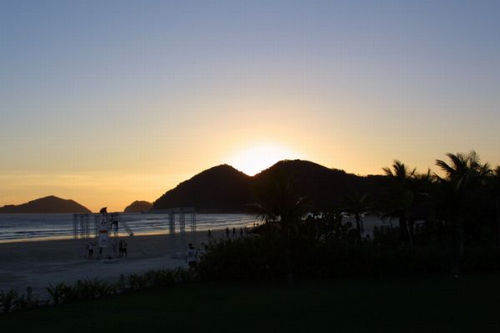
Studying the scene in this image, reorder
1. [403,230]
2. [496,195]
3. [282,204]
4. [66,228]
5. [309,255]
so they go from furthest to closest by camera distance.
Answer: [66,228], [403,230], [496,195], [309,255], [282,204]

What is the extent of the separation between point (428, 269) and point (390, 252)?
5.39 feet

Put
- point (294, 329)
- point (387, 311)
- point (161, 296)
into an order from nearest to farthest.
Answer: point (294, 329) → point (387, 311) → point (161, 296)

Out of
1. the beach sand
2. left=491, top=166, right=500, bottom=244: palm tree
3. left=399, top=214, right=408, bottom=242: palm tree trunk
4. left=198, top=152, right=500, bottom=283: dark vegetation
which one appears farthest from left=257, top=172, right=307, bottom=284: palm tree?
left=491, top=166, right=500, bottom=244: palm tree

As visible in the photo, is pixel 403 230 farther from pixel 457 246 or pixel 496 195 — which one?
pixel 457 246

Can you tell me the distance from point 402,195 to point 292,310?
20078mm

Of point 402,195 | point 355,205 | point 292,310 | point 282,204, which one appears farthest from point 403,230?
point 292,310

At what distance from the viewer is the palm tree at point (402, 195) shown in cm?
3346

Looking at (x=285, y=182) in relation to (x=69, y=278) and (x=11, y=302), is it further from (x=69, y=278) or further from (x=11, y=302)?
(x=69, y=278)

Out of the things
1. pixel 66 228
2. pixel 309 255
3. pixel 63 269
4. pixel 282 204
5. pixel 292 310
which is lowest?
pixel 292 310

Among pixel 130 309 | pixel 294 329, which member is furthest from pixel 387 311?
pixel 130 309

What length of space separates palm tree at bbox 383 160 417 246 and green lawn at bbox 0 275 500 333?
13678mm

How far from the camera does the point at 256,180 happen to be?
69.3ft

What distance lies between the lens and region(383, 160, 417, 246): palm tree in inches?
1317

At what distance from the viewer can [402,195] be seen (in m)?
33.7
